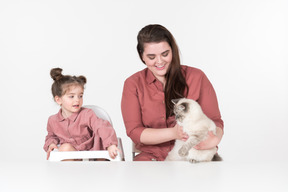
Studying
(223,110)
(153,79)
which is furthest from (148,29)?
(223,110)

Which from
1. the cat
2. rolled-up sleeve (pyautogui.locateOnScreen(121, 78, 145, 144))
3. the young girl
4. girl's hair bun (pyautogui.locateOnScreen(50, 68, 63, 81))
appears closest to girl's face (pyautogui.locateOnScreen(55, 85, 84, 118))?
the young girl

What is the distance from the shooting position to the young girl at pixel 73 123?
2.33m

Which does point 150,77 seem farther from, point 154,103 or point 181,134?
point 181,134

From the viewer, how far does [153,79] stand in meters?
2.20

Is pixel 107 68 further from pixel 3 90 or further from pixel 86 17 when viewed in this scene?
pixel 3 90

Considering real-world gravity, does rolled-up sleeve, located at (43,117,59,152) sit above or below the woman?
below

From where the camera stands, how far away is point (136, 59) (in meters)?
3.70

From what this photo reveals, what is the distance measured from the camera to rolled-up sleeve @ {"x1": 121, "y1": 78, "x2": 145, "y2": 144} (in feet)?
7.07

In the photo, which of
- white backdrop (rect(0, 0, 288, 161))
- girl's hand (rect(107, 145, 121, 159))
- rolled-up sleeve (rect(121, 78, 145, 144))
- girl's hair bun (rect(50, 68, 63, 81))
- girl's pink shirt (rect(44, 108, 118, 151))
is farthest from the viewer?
white backdrop (rect(0, 0, 288, 161))

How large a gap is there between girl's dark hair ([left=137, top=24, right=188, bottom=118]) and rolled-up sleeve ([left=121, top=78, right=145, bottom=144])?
149mm

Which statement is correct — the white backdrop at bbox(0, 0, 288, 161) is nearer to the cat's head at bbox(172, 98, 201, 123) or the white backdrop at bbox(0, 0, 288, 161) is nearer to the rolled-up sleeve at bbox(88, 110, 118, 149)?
the rolled-up sleeve at bbox(88, 110, 118, 149)

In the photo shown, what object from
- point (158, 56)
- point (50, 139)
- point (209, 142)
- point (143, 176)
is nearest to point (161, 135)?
point (209, 142)

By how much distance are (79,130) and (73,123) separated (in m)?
0.05

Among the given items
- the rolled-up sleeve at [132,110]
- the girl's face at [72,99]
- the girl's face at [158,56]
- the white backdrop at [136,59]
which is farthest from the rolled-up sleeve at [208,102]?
the white backdrop at [136,59]
